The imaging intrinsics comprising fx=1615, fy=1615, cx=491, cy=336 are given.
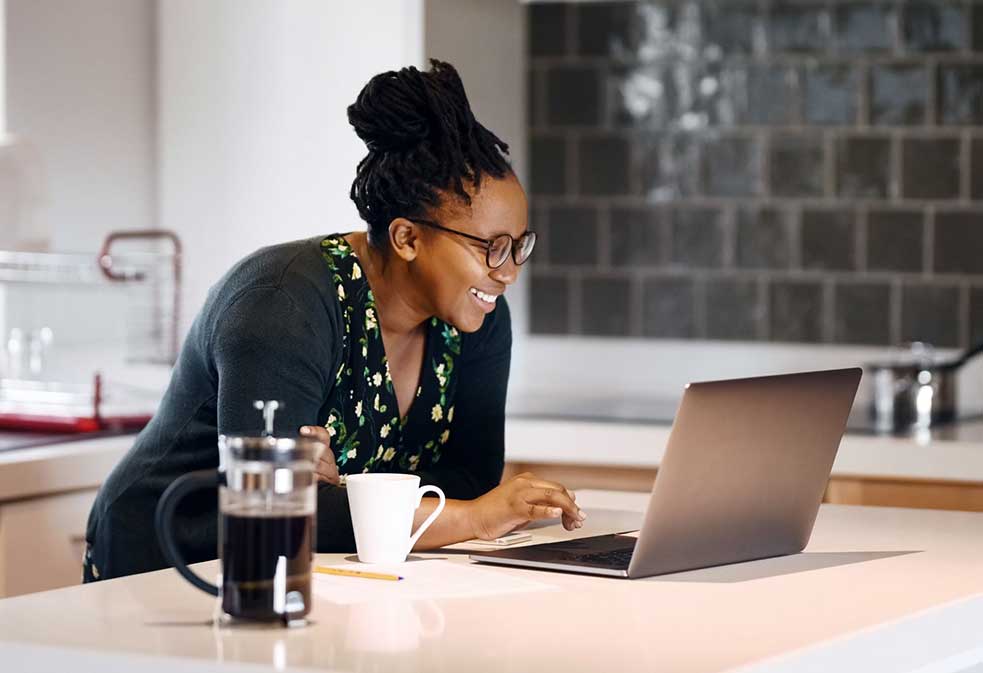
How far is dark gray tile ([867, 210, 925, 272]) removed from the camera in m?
3.75

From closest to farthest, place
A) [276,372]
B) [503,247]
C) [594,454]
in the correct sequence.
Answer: [276,372]
[503,247]
[594,454]

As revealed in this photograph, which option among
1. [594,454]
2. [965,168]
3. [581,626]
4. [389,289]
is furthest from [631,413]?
[581,626]

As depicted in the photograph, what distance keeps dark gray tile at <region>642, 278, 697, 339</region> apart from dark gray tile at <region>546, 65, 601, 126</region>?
1.43 feet

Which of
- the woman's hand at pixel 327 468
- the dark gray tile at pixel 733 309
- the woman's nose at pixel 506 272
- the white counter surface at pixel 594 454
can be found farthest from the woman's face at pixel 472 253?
the dark gray tile at pixel 733 309

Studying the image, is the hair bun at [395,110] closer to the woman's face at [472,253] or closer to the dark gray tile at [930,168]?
the woman's face at [472,253]

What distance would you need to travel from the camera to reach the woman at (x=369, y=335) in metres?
1.82

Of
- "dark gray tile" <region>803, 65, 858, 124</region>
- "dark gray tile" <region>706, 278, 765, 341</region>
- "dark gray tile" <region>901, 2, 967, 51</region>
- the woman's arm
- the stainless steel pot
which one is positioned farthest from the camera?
"dark gray tile" <region>706, 278, 765, 341</region>

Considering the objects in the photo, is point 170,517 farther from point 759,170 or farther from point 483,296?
point 759,170

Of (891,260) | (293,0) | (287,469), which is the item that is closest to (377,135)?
(287,469)

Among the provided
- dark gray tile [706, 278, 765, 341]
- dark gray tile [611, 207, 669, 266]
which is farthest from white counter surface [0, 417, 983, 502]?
dark gray tile [611, 207, 669, 266]

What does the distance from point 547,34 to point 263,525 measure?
2827 millimetres

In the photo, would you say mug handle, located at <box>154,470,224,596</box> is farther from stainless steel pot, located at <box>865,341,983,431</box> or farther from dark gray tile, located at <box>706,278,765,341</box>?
dark gray tile, located at <box>706,278,765,341</box>

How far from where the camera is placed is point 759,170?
385 centimetres

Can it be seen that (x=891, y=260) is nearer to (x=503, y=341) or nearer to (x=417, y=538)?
(x=503, y=341)
